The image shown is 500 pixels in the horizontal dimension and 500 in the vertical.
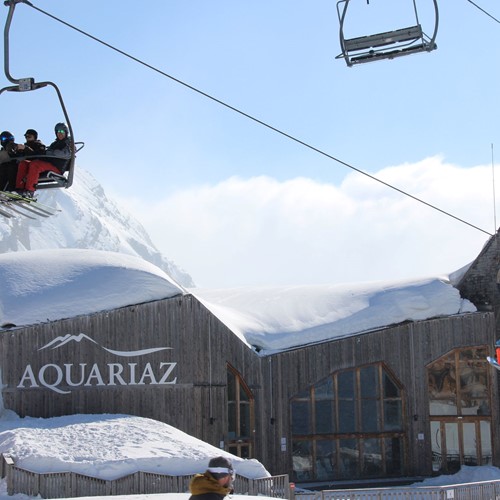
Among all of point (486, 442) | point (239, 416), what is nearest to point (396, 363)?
point (486, 442)

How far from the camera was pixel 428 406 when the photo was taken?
2622 cm

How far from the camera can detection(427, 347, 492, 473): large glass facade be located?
1040 inches

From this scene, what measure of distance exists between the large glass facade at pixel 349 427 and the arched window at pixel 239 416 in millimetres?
1343

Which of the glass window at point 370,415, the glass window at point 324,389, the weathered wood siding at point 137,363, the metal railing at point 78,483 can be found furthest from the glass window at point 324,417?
the metal railing at point 78,483

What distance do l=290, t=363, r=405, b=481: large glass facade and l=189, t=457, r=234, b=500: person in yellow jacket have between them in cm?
2073

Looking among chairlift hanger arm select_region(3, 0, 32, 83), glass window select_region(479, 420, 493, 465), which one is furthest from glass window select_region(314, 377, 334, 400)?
chairlift hanger arm select_region(3, 0, 32, 83)

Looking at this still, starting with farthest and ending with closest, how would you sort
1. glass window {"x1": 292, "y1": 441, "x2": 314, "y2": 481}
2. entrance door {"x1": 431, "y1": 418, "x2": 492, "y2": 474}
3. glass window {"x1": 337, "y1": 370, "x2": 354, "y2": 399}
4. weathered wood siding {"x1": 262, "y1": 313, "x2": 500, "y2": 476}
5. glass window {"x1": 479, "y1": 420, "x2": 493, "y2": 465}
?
glass window {"x1": 479, "y1": 420, "x2": 493, "y2": 465}
entrance door {"x1": 431, "y1": 418, "x2": 492, "y2": 474}
glass window {"x1": 337, "y1": 370, "x2": 354, "y2": 399}
glass window {"x1": 292, "y1": 441, "x2": 314, "y2": 481}
weathered wood siding {"x1": 262, "y1": 313, "x2": 500, "y2": 476}

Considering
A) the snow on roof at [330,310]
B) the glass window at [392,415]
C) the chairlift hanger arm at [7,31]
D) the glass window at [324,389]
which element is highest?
the chairlift hanger arm at [7,31]

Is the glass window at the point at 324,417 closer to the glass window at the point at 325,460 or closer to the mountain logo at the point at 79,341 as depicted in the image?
the glass window at the point at 325,460

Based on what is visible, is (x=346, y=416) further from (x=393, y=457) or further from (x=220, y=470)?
(x=220, y=470)

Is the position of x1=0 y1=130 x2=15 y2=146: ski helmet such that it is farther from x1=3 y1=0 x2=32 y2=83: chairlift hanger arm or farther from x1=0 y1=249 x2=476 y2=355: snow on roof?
x1=0 y1=249 x2=476 y2=355: snow on roof

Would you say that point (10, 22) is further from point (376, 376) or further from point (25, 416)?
point (376, 376)

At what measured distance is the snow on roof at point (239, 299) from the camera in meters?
23.2

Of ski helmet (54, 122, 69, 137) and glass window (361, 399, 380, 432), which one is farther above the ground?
ski helmet (54, 122, 69, 137)
